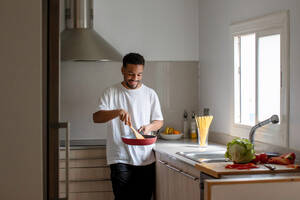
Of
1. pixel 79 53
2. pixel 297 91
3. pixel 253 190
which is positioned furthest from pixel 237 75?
pixel 253 190

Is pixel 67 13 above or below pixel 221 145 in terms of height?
above

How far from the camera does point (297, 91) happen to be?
2.81 m

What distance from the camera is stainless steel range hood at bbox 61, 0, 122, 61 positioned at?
3922mm

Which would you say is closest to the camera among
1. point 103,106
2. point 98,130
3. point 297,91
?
point 297,91

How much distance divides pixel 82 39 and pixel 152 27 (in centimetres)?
79

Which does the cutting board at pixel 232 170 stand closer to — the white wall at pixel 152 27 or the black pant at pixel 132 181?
the black pant at pixel 132 181

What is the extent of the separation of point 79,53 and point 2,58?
225cm

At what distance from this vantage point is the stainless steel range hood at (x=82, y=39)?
3.92 m

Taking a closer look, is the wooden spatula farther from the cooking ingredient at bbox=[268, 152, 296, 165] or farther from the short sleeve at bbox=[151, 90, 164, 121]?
the cooking ingredient at bbox=[268, 152, 296, 165]

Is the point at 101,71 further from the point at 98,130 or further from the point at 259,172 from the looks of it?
the point at 259,172

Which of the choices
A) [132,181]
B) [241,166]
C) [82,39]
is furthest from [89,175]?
[241,166]

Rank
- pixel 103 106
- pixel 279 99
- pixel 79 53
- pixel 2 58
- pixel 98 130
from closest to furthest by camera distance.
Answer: pixel 2 58 → pixel 279 99 → pixel 103 106 → pixel 79 53 → pixel 98 130

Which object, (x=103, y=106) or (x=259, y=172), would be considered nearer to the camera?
(x=259, y=172)

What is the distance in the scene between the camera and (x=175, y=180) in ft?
10.5
